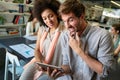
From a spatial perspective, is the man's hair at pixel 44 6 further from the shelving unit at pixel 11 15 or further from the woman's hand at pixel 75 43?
the shelving unit at pixel 11 15

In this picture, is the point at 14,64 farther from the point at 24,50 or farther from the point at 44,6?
the point at 44,6

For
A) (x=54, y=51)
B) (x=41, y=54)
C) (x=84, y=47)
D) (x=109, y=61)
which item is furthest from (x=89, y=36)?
(x=41, y=54)

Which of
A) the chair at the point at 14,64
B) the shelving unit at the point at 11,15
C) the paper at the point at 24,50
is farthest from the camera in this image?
the shelving unit at the point at 11,15

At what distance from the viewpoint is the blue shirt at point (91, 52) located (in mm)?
1021

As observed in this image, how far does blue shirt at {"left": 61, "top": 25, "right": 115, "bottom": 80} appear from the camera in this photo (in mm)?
1021

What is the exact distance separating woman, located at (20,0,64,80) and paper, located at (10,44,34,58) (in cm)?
51

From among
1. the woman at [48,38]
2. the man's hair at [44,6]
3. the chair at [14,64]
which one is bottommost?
the chair at [14,64]

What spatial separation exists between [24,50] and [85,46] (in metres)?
1.43

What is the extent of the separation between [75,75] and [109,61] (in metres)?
0.29

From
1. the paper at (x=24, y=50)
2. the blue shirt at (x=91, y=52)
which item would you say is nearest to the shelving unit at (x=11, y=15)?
the paper at (x=24, y=50)

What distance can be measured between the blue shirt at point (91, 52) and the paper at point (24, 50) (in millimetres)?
1058

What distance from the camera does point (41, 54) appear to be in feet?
5.56

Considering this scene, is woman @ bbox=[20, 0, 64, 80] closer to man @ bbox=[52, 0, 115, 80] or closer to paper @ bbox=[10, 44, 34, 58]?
man @ bbox=[52, 0, 115, 80]

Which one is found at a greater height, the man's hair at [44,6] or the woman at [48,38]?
the man's hair at [44,6]
